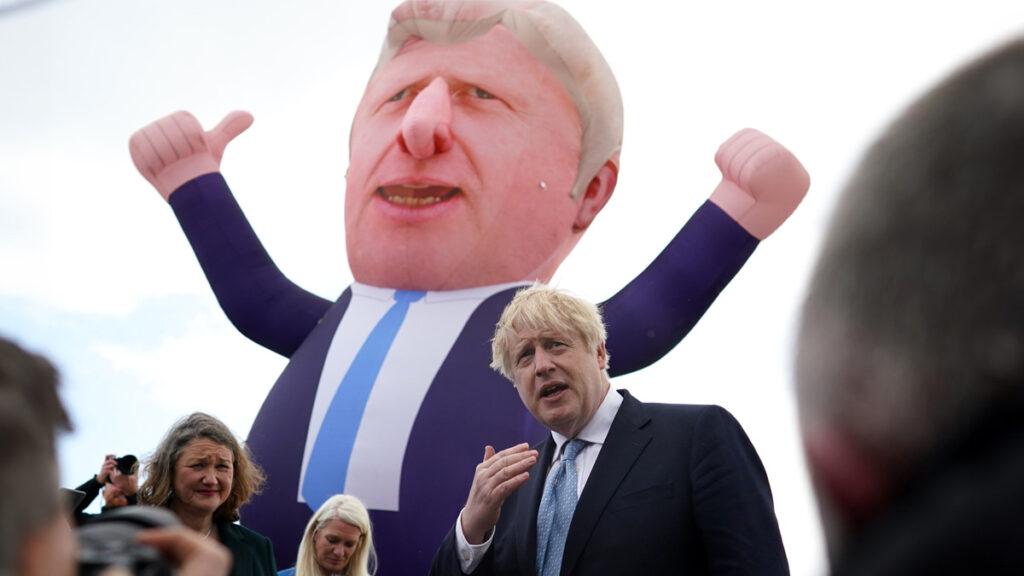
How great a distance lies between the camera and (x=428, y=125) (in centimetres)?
352

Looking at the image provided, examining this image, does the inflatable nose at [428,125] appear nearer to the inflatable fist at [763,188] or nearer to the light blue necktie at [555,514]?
the inflatable fist at [763,188]

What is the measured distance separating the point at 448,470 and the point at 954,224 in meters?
2.89

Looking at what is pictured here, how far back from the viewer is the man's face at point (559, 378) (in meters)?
1.81

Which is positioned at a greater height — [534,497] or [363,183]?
[363,183]

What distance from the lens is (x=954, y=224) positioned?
1.15 feet

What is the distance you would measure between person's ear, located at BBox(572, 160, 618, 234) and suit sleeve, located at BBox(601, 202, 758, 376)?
18.9 inches

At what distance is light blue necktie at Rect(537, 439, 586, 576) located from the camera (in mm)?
1677

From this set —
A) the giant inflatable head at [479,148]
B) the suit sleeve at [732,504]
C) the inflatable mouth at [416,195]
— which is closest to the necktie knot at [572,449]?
the suit sleeve at [732,504]

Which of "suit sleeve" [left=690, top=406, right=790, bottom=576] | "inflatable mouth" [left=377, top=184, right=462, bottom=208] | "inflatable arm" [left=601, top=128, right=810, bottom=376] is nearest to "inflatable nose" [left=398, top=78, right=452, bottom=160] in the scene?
"inflatable mouth" [left=377, top=184, right=462, bottom=208]

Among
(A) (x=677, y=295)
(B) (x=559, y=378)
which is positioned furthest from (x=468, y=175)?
(B) (x=559, y=378)

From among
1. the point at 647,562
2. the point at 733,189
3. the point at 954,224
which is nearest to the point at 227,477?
the point at 647,562

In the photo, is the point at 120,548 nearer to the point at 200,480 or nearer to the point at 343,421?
the point at 200,480

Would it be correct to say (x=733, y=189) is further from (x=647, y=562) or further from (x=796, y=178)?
(x=647, y=562)

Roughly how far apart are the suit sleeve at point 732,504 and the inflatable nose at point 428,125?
2.12 metres
